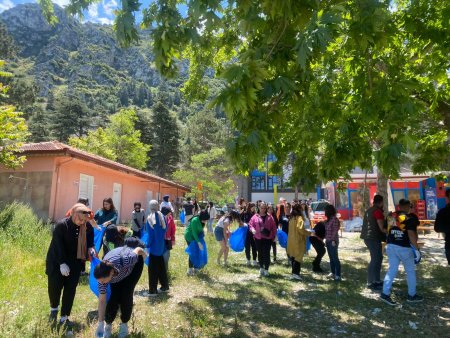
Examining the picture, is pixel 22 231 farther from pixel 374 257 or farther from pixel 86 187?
pixel 374 257

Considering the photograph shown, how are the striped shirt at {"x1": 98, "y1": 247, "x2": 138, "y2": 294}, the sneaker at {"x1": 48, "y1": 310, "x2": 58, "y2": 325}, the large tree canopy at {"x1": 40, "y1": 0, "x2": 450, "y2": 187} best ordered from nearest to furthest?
the large tree canopy at {"x1": 40, "y1": 0, "x2": 450, "y2": 187} < the striped shirt at {"x1": 98, "y1": 247, "x2": 138, "y2": 294} < the sneaker at {"x1": 48, "y1": 310, "x2": 58, "y2": 325}

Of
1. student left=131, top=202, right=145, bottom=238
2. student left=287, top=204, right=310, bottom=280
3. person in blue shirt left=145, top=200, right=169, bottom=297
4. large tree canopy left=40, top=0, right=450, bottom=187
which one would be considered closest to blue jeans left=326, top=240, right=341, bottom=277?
student left=287, top=204, right=310, bottom=280

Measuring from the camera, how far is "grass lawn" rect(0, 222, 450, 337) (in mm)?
5105

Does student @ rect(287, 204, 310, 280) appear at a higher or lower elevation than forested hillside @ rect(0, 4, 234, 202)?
lower

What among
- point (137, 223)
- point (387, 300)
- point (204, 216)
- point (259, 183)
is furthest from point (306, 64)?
point (259, 183)

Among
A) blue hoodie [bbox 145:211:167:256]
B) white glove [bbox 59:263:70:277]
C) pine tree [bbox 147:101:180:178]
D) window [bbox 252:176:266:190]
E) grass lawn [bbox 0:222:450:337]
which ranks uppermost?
pine tree [bbox 147:101:180:178]

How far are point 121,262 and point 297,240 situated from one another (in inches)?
200

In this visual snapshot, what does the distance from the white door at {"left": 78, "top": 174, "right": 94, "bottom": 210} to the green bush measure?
4794 millimetres

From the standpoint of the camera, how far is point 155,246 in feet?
22.7

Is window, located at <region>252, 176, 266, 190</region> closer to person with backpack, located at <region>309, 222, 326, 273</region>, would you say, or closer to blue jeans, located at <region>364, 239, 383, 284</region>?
person with backpack, located at <region>309, 222, 326, 273</region>

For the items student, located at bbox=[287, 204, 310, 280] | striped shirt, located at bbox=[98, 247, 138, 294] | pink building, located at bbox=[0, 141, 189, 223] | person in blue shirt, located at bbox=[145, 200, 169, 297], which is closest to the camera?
striped shirt, located at bbox=[98, 247, 138, 294]

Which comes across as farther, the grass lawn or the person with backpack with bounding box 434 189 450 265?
the person with backpack with bounding box 434 189 450 265

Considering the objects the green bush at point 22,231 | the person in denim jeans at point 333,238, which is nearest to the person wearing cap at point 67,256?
the green bush at point 22,231

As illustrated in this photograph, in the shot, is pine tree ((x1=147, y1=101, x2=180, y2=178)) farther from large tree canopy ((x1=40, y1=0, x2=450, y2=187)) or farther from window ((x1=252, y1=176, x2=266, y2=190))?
large tree canopy ((x1=40, y1=0, x2=450, y2=187))
